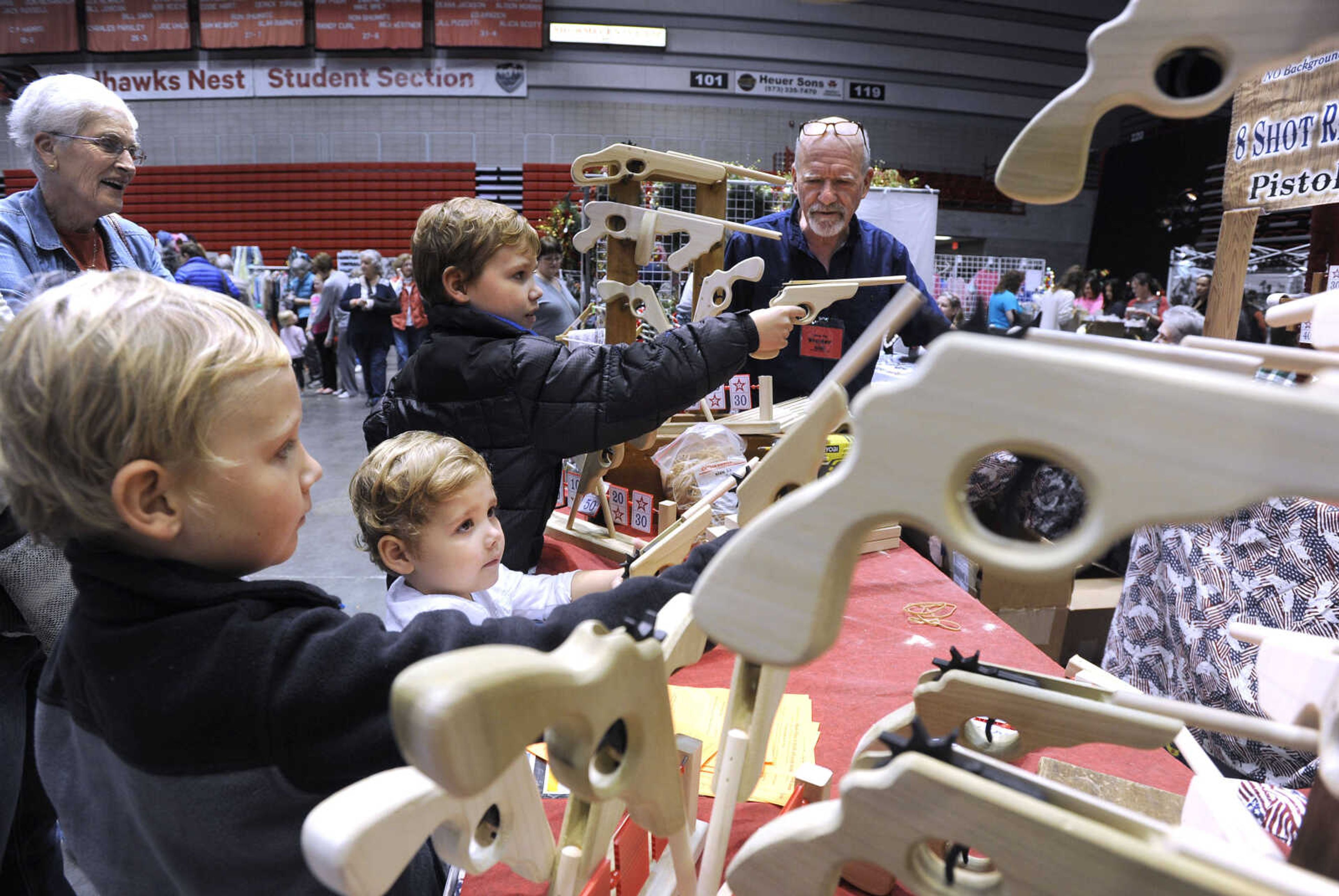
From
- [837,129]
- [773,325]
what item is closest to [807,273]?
[837,129]

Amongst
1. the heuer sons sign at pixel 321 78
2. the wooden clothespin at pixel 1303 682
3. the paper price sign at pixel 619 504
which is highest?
the heuer sons sign at pixel 321 78

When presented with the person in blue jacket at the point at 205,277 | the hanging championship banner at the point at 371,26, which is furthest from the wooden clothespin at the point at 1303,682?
the hanging championship banner at the point at 371,26

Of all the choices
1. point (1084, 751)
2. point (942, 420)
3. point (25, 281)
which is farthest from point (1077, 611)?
point (25, 281)

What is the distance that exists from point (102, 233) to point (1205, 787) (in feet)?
6.46

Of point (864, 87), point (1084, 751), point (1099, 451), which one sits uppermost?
point (864, 87)

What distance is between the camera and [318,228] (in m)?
10.3

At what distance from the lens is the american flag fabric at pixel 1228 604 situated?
1.19 m

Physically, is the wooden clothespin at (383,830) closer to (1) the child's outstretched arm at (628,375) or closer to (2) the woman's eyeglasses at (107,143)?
(1) the child's outstretched arm at (628,375)

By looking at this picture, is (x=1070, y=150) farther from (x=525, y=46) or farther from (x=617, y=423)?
(x=525, y=46)

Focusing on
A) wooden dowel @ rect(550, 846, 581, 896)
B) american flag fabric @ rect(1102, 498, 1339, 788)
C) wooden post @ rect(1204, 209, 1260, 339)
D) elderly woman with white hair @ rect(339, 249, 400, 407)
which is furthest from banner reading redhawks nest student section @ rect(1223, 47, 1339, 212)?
elderly woman with white hair @ rect(339, 249, 400, 407)

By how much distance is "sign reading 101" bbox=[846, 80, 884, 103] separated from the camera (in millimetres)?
10266

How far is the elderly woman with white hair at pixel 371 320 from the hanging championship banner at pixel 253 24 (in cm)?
552

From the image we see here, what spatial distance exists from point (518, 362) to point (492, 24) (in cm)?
994

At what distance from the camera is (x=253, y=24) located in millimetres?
9617
